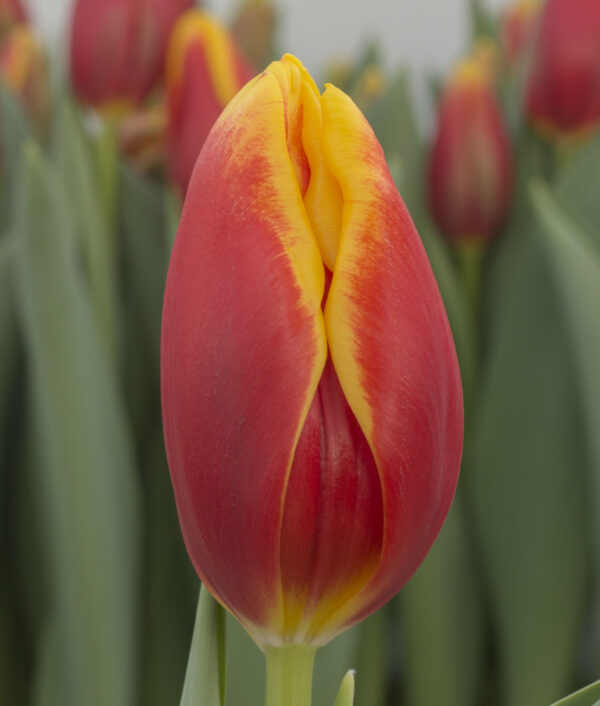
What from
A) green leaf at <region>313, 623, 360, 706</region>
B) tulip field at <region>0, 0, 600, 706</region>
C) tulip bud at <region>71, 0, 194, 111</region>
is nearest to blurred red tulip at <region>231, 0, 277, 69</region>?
tulip field at <region>0, 0, 600, 706</region>

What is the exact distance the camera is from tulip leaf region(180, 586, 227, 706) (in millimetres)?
171

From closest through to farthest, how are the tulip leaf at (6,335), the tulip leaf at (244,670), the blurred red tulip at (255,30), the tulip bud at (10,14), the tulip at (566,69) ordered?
the tulip leaf at (244,670) < the tulip leaf at (6,335) < the tulip at (566,69) < the tulip bud at (10,14) < the blurred red tulip at (255,30)

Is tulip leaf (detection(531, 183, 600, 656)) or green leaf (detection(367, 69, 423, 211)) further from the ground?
green leaf (detection(367, 69, 423, 211))

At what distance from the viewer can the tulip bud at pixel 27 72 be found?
62cm

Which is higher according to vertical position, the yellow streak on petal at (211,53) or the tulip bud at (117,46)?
the tulip bud at (117,46)

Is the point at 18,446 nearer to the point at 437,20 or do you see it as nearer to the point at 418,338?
the point at 418,338

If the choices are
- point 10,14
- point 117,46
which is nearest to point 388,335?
point 117,46

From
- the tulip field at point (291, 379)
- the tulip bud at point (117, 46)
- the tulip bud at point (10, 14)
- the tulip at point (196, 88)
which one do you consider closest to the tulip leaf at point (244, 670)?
the tulip field at point (291, 379)

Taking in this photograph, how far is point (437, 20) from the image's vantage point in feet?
5.33

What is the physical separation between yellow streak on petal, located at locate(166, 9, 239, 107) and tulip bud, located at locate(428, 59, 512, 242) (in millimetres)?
143

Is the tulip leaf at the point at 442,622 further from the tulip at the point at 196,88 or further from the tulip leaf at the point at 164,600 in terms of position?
the tulip at the point at 196,88

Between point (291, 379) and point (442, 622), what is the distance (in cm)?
33

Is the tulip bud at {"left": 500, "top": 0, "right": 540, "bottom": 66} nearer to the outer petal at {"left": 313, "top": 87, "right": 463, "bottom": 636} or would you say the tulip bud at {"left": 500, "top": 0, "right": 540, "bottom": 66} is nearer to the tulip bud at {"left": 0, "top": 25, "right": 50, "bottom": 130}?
the tulip bud at {"left": 0, "top": 25, "right": 50, "bottom": 130}

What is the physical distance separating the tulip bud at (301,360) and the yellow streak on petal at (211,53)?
0.28 meters
